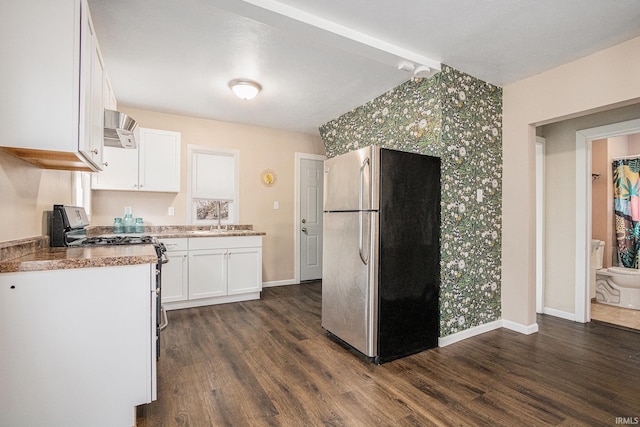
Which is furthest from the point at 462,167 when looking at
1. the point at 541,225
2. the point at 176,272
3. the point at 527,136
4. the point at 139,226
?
the point at 139,226

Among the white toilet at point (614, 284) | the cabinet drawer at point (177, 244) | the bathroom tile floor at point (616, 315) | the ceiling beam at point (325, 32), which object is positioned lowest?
the bathroom tile floor at point (616, 315)

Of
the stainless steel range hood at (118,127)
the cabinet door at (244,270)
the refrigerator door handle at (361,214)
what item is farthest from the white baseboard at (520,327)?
the stainless steel range hood at (118,127)

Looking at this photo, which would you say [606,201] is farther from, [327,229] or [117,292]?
[117,292]

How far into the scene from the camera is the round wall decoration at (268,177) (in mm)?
4789

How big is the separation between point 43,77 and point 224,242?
267cm

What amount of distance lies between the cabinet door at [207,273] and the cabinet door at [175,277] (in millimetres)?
56

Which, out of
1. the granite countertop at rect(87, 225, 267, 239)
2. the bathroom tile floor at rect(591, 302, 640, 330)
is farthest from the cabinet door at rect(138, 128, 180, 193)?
the bathroom tile floor at rect(591, 302, 640, 330)

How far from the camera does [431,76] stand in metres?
2.78

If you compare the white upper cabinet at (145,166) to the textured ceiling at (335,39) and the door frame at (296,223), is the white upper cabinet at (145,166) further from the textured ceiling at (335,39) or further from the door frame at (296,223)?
the door frame at (296,223)

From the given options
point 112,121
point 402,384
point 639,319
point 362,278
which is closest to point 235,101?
point 112,121

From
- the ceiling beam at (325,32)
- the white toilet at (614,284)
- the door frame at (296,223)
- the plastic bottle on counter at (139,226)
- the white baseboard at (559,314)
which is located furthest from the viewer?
the door frame at (296,223)

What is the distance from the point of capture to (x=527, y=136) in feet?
9.78

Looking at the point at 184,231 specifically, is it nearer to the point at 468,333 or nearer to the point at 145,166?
the point at 145,166

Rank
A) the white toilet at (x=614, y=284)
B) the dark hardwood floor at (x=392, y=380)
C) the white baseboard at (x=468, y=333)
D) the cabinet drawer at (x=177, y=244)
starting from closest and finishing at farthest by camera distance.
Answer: the dark hardwood floor at (x=392, y=380), the white baseboard at (x=468, y=333), the cabinet drawer at (x=177, y=244), the white toilet at (x=614, y=284)
